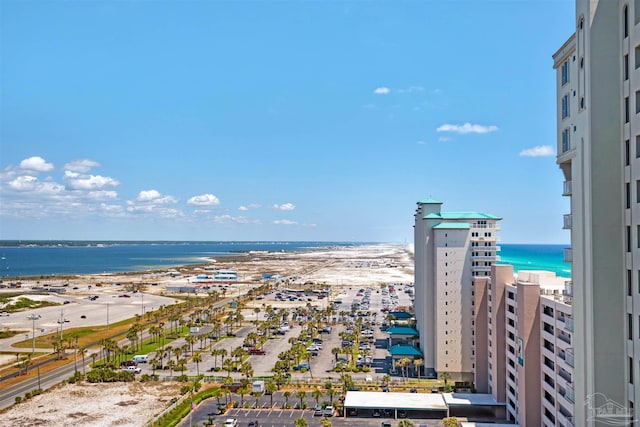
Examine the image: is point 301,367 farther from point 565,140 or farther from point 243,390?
point 565,140

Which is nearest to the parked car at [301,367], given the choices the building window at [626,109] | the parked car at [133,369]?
the parked car at [133,369]

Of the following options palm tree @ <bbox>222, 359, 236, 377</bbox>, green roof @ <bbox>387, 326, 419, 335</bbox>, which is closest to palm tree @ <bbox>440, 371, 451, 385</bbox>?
green roof @ <bbox>387, 326, 419, 335</bbox>

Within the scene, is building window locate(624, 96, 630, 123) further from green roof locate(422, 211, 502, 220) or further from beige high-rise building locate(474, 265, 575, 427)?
green roof locate(422, 211, 502, 220)

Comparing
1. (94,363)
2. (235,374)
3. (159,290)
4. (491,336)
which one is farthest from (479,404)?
(159,290)

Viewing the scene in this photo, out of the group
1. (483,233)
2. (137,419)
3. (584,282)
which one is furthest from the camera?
(483,233)

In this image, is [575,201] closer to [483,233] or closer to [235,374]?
[483,233]

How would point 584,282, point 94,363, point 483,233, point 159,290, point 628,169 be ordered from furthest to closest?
point 159,290, point 94,363, point 483,233, point 584,282, point 628,169
